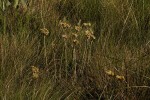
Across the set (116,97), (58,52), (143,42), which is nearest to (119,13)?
(143,42)

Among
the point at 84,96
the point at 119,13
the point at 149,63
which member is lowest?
the point at 84,96

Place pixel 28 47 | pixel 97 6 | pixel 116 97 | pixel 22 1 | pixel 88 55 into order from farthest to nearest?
pixel 97 6, pixel 22 1, pixel 28 47, pixel 88 55, pixel 116 97

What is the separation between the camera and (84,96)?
2.07 meters

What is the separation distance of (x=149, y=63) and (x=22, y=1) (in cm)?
118

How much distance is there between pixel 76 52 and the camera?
2.41 m

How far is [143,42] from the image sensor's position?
2.67 m

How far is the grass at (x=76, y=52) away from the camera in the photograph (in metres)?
2.01

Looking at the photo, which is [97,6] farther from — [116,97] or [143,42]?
[116,97]

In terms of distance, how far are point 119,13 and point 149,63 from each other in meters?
0.90

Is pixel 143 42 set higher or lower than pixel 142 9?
lower

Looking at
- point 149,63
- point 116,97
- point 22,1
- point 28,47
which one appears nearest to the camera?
point 116,97

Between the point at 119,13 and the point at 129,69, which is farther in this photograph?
the point at 119,13

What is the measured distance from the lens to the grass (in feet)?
6.60

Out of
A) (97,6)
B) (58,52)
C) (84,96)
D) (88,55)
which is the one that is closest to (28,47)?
(58,52)
